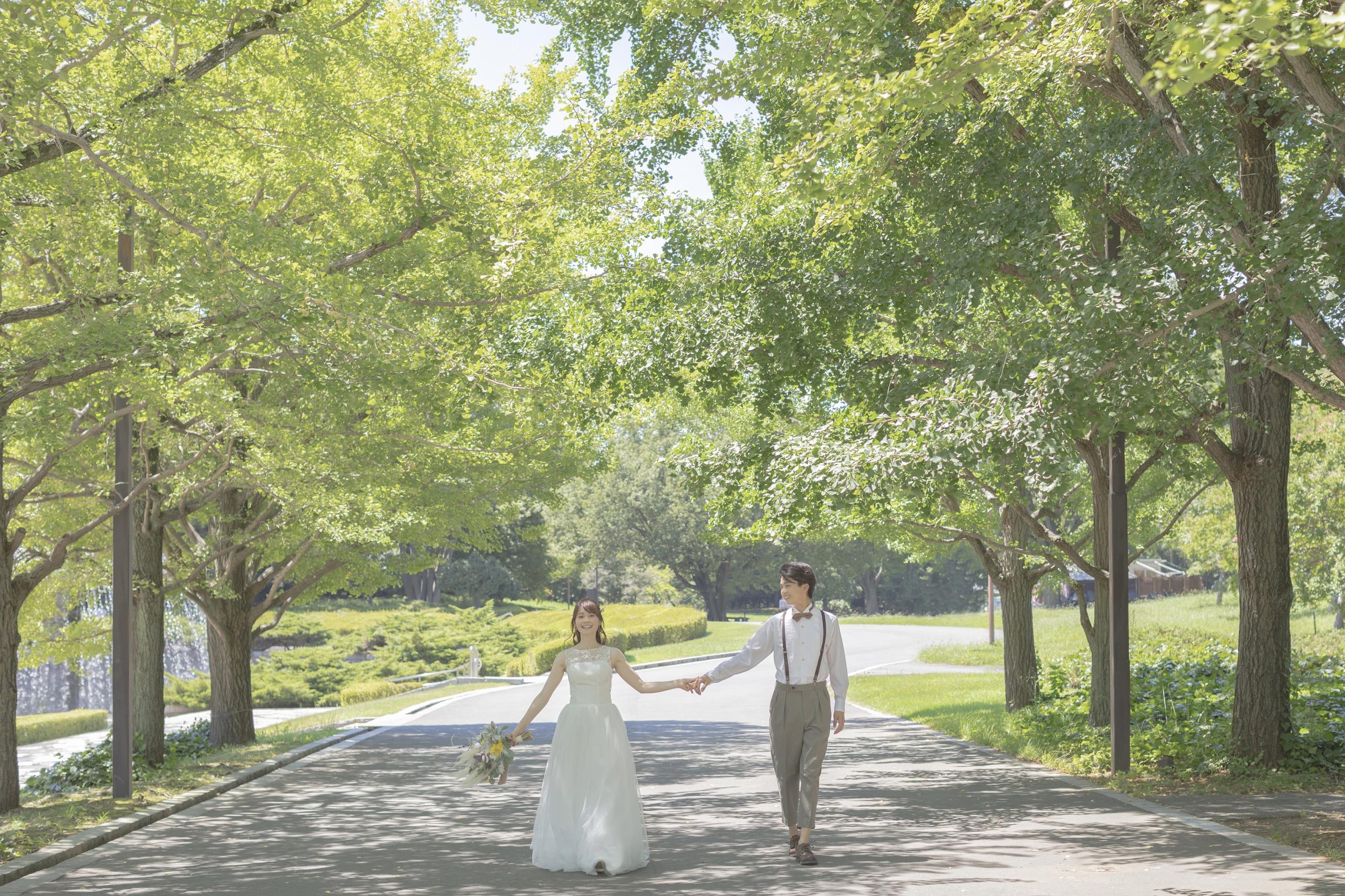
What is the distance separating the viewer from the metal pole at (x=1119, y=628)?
488 inches

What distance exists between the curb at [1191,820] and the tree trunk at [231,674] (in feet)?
38.5

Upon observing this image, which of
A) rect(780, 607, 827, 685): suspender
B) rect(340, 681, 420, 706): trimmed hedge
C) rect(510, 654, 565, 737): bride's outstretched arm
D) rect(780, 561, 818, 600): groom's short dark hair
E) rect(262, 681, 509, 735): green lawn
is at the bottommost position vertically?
rect(340, 681, 420, 706): trimmed hedge

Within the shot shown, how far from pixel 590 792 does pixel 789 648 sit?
5.30 ft

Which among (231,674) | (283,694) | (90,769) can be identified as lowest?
(283,694)

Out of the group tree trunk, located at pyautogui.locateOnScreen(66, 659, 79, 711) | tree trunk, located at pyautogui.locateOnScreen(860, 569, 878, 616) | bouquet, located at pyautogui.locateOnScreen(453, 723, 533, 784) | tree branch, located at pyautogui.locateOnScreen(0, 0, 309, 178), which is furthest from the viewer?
tree trunk, located at pyautogui.locateOnScreen(860, 569, 878, 616)

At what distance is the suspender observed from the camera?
27.4 ft

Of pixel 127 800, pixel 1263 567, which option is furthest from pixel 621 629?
pixel 1263 567

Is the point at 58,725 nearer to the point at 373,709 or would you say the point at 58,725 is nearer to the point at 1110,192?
the point at 373,709

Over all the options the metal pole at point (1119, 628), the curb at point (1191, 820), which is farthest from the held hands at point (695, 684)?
the metal pole at point (1119, 628)

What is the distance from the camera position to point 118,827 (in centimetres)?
1063

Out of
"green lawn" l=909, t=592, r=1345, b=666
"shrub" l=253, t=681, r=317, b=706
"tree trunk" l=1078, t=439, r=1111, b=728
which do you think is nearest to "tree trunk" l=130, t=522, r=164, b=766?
"tree trunk" l=1078, t=439, r=1111, b=728

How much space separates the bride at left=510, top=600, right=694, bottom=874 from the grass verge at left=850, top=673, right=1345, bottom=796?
14.9 ft

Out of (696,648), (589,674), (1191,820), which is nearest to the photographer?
(589,674)

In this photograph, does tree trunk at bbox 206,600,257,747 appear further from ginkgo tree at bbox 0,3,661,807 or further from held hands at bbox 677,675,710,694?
held hands at bbox 677,675,710,694
